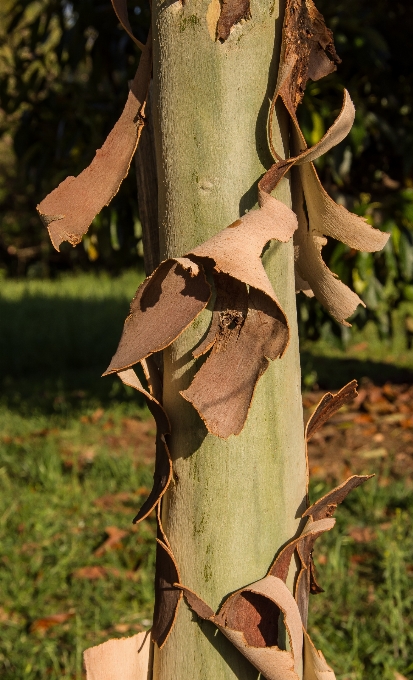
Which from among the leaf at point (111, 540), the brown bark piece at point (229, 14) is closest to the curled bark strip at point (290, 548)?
the brown bark piece at point (229, 14)

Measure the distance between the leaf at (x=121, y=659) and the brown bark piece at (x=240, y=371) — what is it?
342 mm

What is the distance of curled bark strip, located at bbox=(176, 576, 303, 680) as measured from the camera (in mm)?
734

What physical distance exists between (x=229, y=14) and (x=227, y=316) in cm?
31

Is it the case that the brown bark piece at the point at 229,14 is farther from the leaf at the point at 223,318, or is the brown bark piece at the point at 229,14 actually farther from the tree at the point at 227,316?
the leaf at the point at 223,318

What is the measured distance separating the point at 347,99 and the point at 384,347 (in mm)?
5022

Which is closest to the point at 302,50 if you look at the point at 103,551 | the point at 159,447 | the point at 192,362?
the point at 192,362

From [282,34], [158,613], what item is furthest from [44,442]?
[282,34]

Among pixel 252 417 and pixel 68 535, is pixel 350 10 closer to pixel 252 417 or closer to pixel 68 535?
pixel 68 535

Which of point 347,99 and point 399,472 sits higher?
point 347,99

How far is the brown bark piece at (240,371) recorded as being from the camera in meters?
0.64

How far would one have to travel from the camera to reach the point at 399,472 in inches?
113

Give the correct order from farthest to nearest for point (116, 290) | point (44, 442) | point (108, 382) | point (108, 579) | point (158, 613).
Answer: point (116, 290) < point (108, 382) < point (44, 442) < point (108, 579) < point (158, 613)

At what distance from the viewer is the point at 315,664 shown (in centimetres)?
81

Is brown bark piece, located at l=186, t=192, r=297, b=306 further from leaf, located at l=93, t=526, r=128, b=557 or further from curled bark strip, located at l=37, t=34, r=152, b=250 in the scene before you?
leaf, located at l=93, t=526, r=128, b=557
